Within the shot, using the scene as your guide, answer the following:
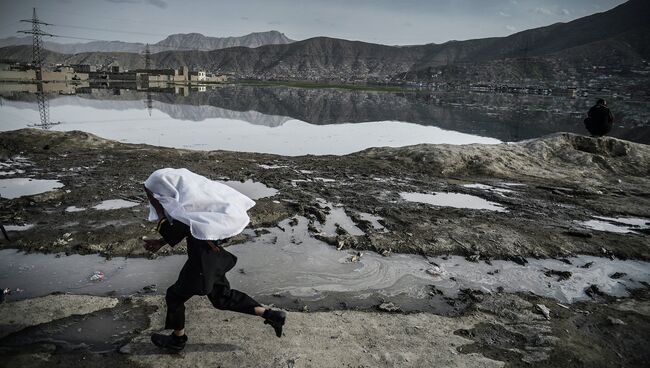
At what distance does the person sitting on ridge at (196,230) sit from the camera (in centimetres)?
322

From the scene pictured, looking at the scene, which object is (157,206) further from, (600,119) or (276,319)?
(600,119)

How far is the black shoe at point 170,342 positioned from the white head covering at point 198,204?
1155mm

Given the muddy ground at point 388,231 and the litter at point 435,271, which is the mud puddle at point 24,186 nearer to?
the muddy ground at point 388,231

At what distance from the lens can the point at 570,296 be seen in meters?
5.12

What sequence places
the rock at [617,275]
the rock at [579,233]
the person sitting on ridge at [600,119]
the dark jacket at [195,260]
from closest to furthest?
the dark jacket at [195,260] < the rock at [617,275] < the rock at [579,233] < the person sitting on ridge at [600,119]

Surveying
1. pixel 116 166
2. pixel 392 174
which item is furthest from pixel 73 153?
pixel 392 174

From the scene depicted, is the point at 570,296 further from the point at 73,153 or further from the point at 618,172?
the point at 73,153

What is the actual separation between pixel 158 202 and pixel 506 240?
5.94 meters

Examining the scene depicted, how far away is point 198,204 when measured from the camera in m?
3.23

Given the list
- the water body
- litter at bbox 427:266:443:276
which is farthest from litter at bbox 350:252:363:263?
the water body

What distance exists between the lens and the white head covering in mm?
3182

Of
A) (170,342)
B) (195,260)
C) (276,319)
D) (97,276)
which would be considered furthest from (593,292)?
(97,276)

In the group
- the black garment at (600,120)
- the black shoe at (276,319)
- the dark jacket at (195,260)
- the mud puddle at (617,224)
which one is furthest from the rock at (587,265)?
the black garment at (600,120)

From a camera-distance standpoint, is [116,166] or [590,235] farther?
[116,166]
